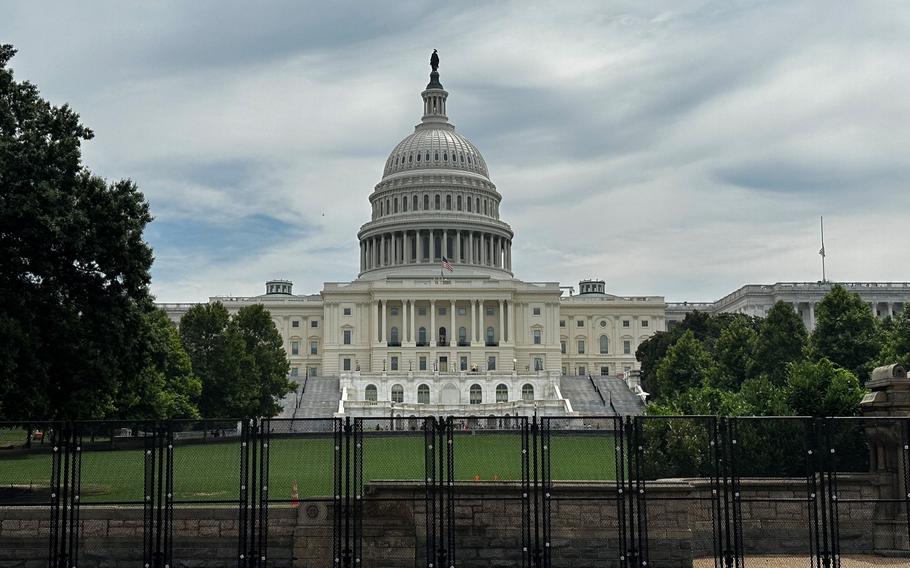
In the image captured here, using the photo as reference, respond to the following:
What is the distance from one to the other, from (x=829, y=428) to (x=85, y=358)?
21.4 m

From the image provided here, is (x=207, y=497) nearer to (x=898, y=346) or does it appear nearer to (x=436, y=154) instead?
(x=898, y=346)

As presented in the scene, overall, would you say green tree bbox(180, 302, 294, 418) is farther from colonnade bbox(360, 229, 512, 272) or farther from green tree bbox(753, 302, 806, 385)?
colonnade bbox(360, 229, 512, 272)

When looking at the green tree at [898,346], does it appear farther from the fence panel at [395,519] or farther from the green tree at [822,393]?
the fence panel at [395,519]

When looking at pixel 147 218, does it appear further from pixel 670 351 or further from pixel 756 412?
pixel 670 351

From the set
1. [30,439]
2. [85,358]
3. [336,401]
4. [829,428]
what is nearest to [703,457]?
[829,428]

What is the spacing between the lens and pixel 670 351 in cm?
9200

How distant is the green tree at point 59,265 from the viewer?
1243 inches

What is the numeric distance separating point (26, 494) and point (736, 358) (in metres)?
65.8

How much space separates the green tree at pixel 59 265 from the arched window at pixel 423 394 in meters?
88.9

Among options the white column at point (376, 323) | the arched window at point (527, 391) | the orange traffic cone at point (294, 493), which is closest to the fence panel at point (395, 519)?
the orange traffic cone at point (294, 493)

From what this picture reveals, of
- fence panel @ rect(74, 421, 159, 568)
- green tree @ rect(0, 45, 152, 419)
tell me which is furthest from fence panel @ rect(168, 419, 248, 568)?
green tree @ rect(0, 45, 152, 419)

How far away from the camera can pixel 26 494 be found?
23047 mm

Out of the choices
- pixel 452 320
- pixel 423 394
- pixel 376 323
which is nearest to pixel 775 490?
pixel 423 394

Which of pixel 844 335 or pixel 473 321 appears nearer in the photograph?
pixel 844 335
